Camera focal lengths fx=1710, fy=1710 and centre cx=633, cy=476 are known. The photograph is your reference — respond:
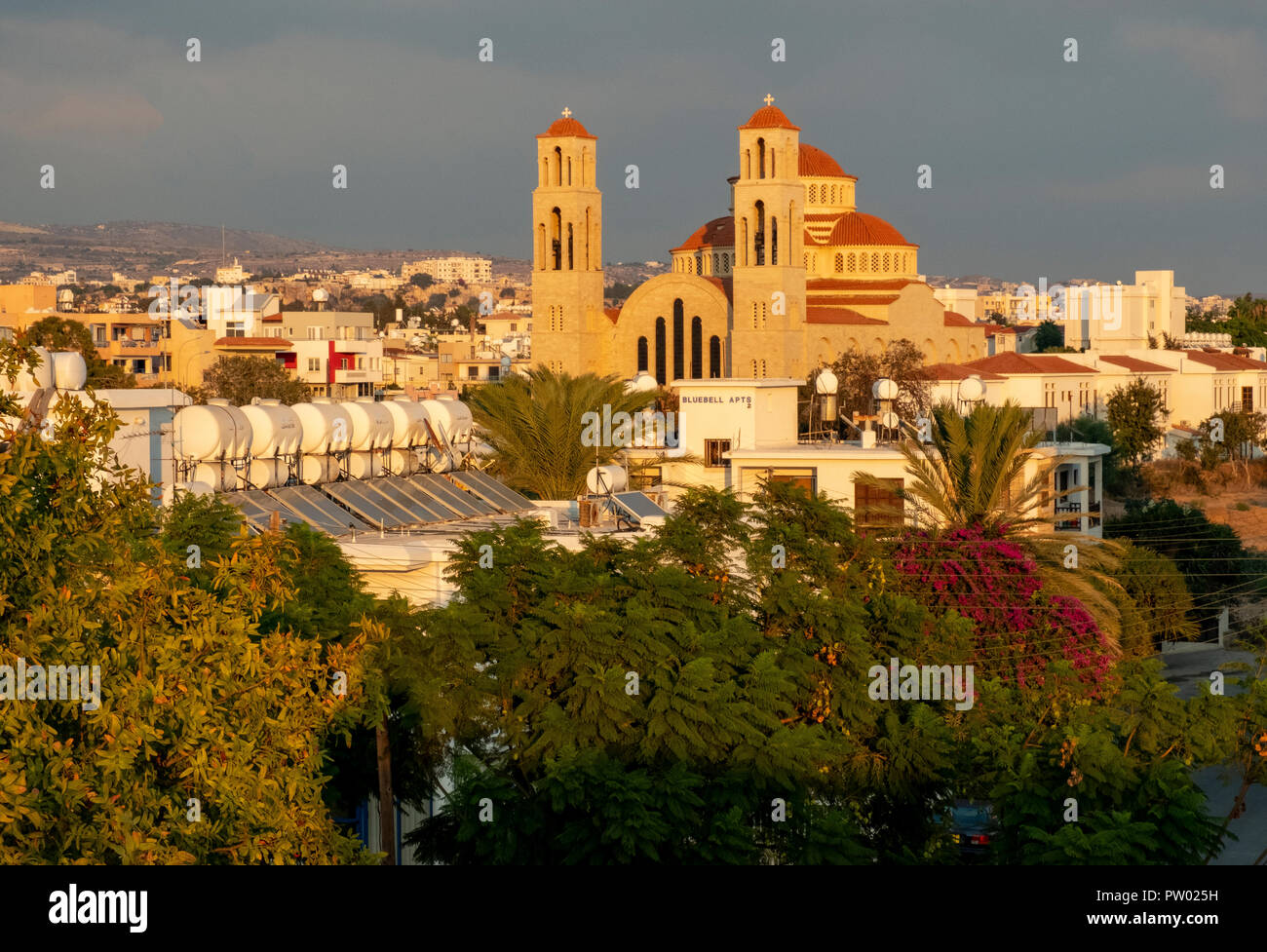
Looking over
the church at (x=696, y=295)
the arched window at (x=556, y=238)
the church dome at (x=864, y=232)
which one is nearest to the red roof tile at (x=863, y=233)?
the church dome at (x=864, y=232)

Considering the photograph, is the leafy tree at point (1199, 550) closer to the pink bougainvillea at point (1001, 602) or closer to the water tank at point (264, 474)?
the pink bougainvillea at point (1001, 602)

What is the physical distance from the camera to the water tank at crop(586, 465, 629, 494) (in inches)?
890

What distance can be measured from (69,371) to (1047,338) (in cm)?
10862

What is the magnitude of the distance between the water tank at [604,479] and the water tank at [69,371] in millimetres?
7057

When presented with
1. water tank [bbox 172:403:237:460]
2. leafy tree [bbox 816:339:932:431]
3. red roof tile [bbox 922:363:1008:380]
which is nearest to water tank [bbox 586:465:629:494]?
water tank [bbox 172:403:237:460]

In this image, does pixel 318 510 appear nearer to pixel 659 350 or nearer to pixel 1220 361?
pixel 659 350

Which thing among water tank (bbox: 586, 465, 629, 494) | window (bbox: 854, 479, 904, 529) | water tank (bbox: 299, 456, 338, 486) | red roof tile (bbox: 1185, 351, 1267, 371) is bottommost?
window (bbox: 854, 479, 904, 529)

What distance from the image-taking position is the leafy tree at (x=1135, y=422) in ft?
209

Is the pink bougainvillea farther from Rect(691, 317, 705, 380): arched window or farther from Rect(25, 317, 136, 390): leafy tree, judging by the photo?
Rect(691, 317, 705, 380): arched window

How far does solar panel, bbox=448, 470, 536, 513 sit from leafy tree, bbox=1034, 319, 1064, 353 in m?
95.4

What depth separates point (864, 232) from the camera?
284ft

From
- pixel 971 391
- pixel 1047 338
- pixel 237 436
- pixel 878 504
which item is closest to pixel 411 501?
pixel 237 436
